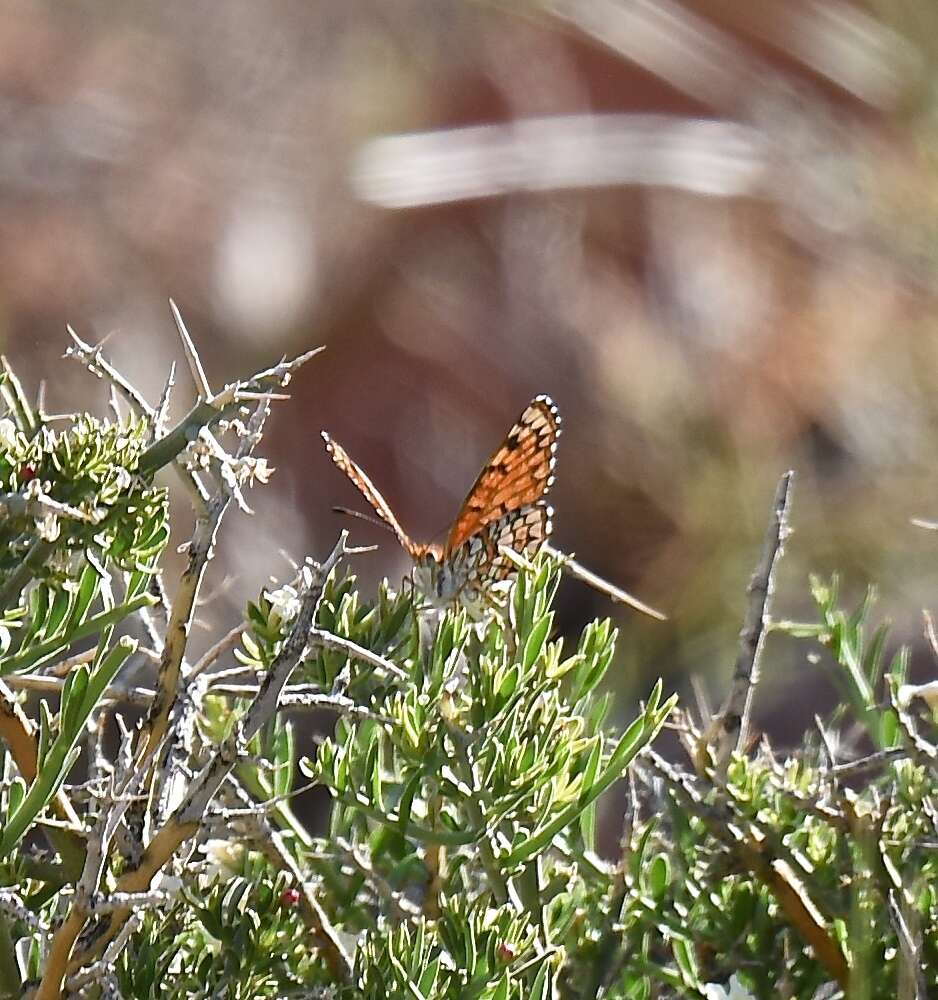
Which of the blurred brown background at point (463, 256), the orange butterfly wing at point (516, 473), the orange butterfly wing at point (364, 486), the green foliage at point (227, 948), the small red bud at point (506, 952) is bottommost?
the blurred brown background at point (463, 256)

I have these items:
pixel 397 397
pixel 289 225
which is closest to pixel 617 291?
pixel 397 397

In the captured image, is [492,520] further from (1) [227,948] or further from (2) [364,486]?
(1) [227,948]

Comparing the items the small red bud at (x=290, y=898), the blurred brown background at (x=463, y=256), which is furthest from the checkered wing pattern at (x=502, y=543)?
the blurred brown background at (x=463, y=256)

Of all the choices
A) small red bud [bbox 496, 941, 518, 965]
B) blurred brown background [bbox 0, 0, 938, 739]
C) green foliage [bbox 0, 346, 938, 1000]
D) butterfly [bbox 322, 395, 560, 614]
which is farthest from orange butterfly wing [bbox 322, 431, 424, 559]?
blurred brown background [bbox 0, 0, 938, 739]

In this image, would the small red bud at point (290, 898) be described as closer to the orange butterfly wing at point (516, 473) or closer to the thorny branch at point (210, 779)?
the thorny branch at point (210, 779)

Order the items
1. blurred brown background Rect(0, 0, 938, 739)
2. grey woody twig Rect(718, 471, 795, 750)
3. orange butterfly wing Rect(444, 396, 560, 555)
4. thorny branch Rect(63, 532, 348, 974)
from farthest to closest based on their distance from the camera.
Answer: blurred brown background Rect(0, 0, 938, 739) → orange butterfly wing Rect(444, 396, 560, 555) → grey woody twig Rect(718, 471, 795, 750) → thorny branch Rect(63, 532, 348, 974)

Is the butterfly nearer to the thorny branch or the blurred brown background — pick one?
the thorny branch

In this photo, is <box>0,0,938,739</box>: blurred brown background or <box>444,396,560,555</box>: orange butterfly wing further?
<box>0,0,938,739</box>: blurred brown background

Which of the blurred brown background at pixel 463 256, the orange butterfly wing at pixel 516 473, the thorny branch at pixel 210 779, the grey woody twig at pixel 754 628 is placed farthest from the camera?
the blurred brown background at pixel 463 256
